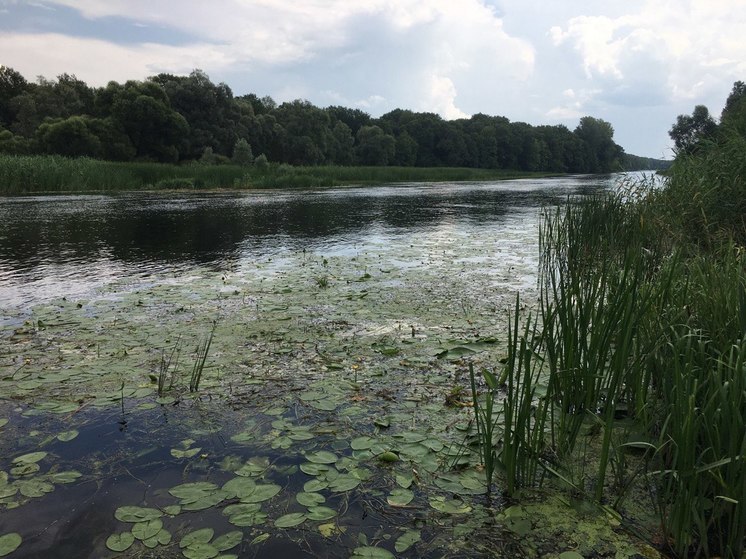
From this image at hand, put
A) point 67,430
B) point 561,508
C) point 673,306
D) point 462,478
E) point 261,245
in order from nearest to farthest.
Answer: point 561,508 < point 462,478 < point 67,430 < point 673,306 < point 261,245

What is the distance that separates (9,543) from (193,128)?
64848mm

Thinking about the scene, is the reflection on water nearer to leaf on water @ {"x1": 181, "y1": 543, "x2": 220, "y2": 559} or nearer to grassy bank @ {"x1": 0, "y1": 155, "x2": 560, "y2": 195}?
grassy bank @ {"x1": 0, "y1": 155, "x2": 560, "y2": 195}

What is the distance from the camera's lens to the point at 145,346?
5262 millimetres

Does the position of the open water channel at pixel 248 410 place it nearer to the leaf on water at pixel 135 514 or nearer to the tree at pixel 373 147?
the leaf on water at pixel 135 514

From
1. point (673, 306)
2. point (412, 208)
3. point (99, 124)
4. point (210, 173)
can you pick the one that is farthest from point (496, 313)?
point (99, 124)

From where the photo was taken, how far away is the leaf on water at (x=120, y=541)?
248 cm

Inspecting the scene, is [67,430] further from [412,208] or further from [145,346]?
[412,208]

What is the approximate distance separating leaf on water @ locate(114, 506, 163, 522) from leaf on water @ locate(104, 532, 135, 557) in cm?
10

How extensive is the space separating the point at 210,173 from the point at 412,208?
19292 millimetres

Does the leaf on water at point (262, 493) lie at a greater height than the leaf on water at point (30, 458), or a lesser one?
lesser

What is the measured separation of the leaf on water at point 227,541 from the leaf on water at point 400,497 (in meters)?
0.80

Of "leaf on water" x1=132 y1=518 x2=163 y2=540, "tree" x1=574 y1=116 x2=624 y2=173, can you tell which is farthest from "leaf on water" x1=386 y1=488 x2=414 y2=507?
"tree" x1=574 y1=116 x2=624 y2=173

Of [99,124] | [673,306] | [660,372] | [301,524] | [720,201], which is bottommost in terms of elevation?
[301,524]

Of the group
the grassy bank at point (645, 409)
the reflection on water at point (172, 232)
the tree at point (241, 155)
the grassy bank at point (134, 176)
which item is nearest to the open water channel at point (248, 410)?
the reflection on water at point (172, 232)
